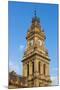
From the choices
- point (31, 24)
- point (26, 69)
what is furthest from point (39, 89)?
point (31, 24)

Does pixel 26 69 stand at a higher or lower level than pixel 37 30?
lower

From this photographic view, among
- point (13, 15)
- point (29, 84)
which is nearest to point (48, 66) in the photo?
point (29, 84)

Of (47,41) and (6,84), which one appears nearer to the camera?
(6,84)

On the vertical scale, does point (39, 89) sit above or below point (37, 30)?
below

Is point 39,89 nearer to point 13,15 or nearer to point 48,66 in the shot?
point 48,66

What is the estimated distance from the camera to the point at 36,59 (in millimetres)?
2592

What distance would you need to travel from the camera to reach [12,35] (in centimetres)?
251

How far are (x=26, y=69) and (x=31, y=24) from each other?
50 cm

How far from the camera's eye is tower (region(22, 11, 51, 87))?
2553 millimetres

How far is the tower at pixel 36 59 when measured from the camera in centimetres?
255

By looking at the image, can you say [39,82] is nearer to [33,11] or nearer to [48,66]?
[48,66]

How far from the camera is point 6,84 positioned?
2.46 metres

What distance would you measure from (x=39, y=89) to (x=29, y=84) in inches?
5.1

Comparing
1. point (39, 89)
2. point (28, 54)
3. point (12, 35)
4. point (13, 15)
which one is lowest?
point (39, 89)
